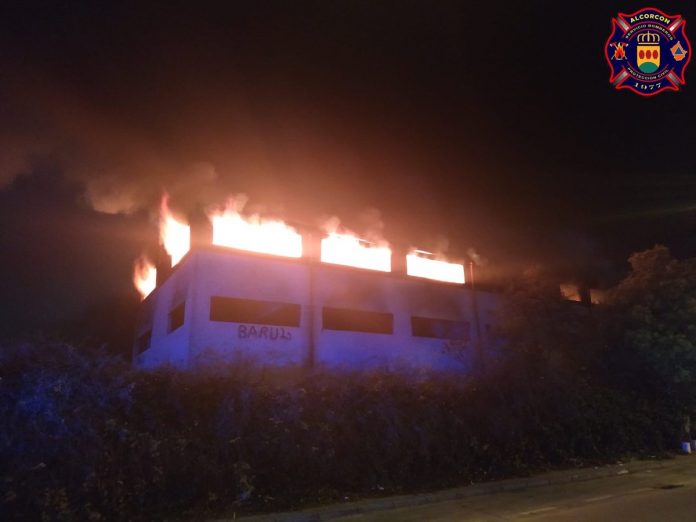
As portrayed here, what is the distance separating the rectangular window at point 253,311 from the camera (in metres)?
18.5

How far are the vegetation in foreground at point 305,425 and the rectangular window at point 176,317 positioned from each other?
1011 cm

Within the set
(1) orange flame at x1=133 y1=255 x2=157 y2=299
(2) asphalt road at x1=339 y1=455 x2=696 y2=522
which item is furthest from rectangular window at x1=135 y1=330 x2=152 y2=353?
(2) asphalt road at x1=339 y1=455 x2=696 y2=522

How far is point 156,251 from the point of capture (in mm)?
24969

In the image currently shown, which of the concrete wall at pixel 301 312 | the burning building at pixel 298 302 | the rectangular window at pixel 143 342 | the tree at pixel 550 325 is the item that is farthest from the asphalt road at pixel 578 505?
the rectangular window at pixel 143 342

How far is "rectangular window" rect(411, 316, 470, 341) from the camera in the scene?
2355cm

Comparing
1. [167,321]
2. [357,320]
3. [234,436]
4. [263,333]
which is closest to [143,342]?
[167,321]

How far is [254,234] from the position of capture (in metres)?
19.8

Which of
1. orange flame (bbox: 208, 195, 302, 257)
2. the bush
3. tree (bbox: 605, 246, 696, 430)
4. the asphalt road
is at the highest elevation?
orange flame (bbox: 208, 195, 302, 257)

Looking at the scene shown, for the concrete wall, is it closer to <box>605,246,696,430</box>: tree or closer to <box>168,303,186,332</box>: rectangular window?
<box>168,303,186,332</box>: rectangular window

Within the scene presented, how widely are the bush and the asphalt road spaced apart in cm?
114

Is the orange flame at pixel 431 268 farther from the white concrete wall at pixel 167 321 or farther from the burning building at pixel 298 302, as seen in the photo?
the white concrete wall at pixel 167 321

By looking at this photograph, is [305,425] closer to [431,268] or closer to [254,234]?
[254,234]

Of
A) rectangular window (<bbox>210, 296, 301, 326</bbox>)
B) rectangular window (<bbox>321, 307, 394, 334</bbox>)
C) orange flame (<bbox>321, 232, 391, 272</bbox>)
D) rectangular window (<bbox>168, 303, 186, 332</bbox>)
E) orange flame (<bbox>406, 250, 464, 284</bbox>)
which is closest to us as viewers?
rectangular window (<bbox>210, 296, 301, 326</bbox>)

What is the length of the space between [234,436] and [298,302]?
11.2 metres
